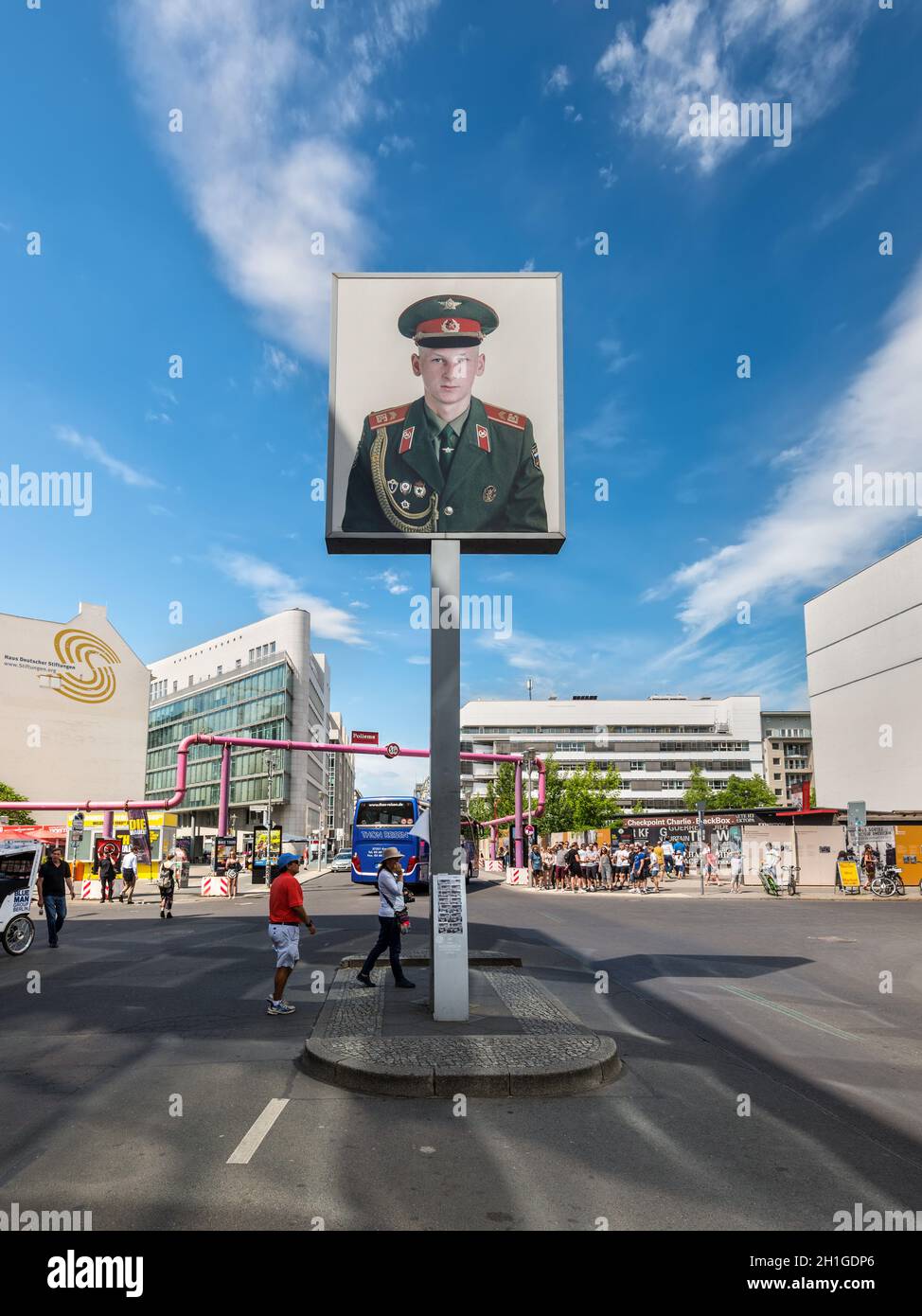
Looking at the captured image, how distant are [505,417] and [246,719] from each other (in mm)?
84553

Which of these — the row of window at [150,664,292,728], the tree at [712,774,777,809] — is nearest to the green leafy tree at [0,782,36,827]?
the row of window at [150,664,292,728]

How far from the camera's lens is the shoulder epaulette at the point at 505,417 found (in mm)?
10828

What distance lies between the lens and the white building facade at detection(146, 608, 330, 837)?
89.2 metres

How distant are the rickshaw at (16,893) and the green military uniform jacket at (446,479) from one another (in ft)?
31.4

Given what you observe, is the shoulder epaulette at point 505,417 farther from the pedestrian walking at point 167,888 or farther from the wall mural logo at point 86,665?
the wall mural logo at point 86,665

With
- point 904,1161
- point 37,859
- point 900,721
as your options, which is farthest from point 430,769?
point 900,721

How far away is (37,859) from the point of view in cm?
1683

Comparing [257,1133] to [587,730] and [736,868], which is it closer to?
[736,868]

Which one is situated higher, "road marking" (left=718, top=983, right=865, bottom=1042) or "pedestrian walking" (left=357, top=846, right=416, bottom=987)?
"pedestrian walking" (left=357, top=846, right=416, bottom=987)

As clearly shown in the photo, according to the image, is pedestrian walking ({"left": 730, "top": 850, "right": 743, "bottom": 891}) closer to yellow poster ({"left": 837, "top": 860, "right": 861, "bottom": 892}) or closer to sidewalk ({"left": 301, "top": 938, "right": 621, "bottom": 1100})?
yellow poster ({"left": 837, "top": 860, "right": 861, "bottom": 892})

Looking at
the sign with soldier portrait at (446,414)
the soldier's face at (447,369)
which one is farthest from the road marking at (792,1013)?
the soldier's face at (447,369)

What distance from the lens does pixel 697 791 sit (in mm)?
111625

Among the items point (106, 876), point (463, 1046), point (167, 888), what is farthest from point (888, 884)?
point (463, 1046)

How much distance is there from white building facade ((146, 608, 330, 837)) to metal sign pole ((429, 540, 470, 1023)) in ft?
241
